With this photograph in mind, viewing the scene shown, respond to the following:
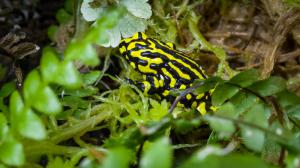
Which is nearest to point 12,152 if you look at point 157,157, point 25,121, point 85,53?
point 25,121

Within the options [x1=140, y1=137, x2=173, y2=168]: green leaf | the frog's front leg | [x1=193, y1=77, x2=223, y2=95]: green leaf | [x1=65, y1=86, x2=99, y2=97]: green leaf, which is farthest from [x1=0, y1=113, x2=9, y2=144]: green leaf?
the frog's front leg

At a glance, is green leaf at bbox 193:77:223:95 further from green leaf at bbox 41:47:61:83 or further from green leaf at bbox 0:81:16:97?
green leaf at bbox 0:81:16:97

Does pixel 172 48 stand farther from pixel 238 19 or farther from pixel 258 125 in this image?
pixel 258 125

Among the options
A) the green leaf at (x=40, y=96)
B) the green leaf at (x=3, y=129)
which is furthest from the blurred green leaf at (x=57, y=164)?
the green leaf at (x=40, y=96)

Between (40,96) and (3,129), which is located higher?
(40,96)

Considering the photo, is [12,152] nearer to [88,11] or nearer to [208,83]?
[208,83]

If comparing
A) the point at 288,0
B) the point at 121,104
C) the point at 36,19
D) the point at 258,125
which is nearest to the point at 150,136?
the point at 258,125
